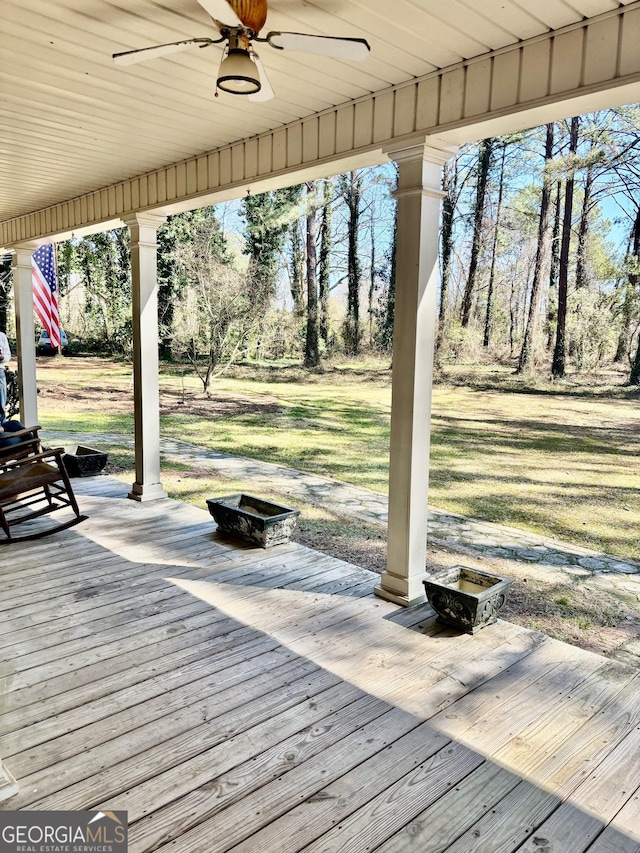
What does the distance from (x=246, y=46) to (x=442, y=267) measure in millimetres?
9471

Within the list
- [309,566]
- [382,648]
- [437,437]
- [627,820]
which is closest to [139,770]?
[382,648]

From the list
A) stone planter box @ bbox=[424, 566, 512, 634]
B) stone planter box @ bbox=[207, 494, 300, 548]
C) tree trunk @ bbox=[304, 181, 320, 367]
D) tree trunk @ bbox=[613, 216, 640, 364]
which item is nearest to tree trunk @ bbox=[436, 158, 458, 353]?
tree trunk @ bbox=[304, 181, 320, 367]

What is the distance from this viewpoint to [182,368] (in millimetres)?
12133

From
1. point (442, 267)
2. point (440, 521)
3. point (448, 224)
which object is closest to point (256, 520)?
point (440, 521)

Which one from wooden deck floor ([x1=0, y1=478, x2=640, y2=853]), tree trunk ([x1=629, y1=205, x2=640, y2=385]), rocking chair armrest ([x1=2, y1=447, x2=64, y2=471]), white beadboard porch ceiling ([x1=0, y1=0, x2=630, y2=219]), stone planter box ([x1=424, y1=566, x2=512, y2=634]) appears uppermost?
white beadboard porch ceiling ([x1=0, y1=0, x2=630, y2=219])

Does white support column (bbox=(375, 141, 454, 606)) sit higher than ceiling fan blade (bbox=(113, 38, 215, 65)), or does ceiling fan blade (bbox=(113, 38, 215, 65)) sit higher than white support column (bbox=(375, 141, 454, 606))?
ceiling fan blade (bbox=(113, 38, 215, 65))

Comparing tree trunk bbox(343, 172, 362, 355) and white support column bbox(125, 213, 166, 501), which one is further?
tree trunk bbox(343, 172, 362, 355)

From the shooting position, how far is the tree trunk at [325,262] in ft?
40.8

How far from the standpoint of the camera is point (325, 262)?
1275 cm

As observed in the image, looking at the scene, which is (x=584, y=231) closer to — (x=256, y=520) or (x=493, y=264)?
(x=493, y=264)

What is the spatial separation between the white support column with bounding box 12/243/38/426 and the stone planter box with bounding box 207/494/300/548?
12.2ft

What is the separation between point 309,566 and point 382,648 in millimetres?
1079

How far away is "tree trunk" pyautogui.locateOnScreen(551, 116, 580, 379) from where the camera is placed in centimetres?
930

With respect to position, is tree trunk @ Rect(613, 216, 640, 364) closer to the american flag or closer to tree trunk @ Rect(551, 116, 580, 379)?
Result: tree trunk @ Rect(551, 116, 580, 379)
